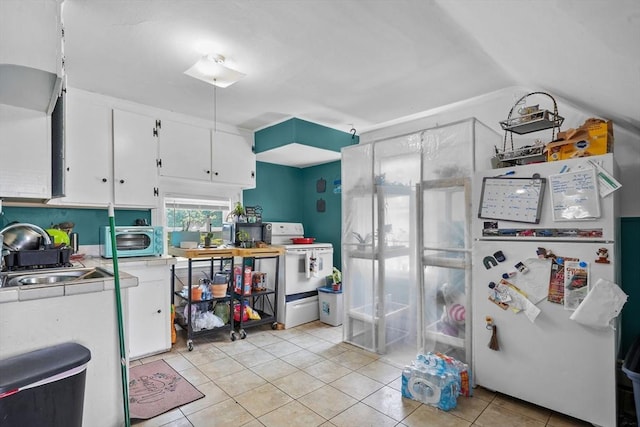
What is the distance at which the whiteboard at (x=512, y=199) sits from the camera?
213 cm

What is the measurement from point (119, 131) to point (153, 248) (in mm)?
1212

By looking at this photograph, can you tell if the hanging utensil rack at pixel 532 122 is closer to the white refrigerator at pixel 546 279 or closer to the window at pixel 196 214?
the white refrigerator at pixel 546 279

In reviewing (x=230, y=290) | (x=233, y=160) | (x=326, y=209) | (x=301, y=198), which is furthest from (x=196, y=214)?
(x=326, y=209)

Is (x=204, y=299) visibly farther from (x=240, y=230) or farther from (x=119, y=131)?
(x=119, y=131)

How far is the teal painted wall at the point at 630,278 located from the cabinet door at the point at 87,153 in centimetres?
446

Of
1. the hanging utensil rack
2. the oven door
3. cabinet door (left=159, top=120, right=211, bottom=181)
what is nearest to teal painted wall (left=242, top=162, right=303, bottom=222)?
cabinet door (left=159, top=120, right=211, bottom=181)

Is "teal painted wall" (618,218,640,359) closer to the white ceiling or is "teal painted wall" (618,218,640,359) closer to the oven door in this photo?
the white ceiling

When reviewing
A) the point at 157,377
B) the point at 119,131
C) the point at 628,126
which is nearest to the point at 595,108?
the point at 628,126

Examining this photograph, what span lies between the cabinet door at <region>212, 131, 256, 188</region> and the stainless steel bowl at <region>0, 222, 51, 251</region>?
184cm

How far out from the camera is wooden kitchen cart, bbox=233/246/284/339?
11.7 ft

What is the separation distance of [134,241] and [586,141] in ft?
12.1

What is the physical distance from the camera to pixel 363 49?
7.93 feet

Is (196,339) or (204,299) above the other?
(204,299)

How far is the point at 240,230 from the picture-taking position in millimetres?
3803
